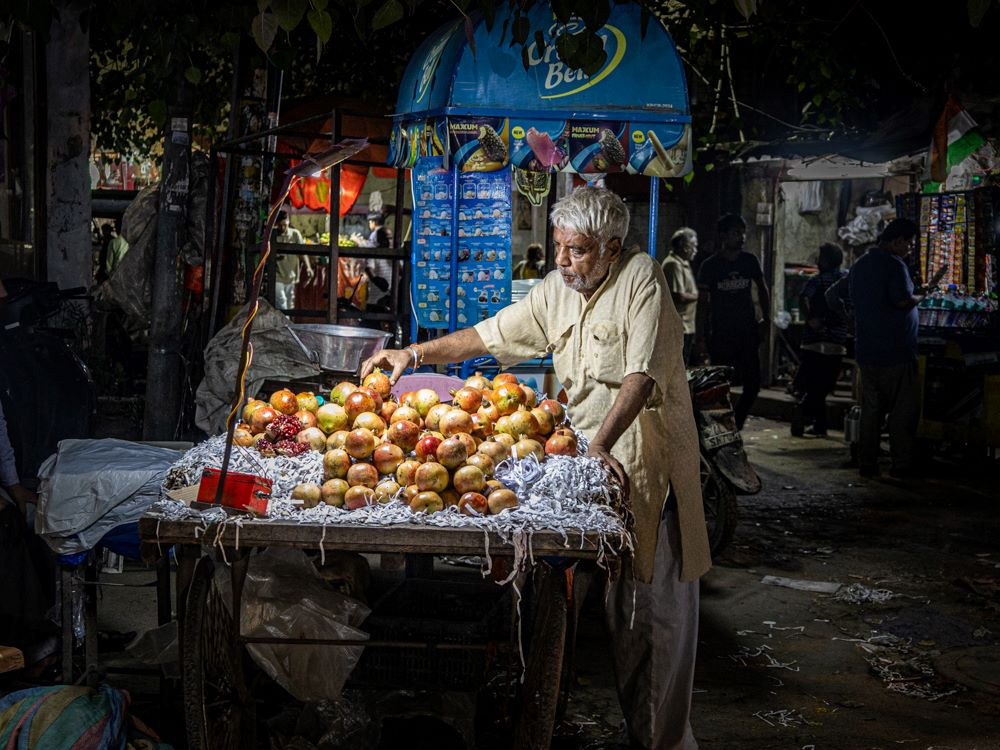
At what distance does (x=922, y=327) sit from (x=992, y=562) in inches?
159

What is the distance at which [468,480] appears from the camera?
3018mm

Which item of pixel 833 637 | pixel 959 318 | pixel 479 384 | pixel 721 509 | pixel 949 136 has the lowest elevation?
pixel 833 637

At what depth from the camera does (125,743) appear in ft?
10.3

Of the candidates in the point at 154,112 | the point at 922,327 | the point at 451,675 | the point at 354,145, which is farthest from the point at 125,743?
the point at 922,327

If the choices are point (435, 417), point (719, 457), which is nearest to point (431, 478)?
point (435, 417)

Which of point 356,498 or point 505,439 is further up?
point 505,439

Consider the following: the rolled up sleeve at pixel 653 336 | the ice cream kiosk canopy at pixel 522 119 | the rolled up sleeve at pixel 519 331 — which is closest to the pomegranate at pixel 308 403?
the rolled up sleeve at pixel 519 331

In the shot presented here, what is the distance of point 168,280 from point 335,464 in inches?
151

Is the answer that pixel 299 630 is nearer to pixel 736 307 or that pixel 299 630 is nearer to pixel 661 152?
pixel 661 152

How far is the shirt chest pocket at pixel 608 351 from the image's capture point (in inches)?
146

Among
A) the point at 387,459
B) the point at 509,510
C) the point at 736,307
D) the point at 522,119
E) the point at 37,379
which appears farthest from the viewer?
the point at 736,307

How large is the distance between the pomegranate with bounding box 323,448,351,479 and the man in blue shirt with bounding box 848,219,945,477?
6.94 m

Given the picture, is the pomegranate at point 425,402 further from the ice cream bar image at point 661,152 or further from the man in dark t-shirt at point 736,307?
the man in dark t-shirt at point 736,307

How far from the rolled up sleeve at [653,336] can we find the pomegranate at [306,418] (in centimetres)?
109
